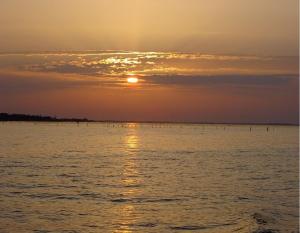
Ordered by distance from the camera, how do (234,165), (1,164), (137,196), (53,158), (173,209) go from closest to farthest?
(173,209), (137,196), (1,164), (234,165), (53,158)

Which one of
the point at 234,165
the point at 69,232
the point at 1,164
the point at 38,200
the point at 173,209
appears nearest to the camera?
the point at 69,232

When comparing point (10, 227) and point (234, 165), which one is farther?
point (234, 165)

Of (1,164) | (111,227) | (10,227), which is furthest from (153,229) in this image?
(1,164)

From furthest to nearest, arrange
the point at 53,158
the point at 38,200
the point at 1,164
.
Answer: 1. the point at 53,158
2. the point at 1,164
3. the point at 38,200

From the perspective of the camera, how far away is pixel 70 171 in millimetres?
45812

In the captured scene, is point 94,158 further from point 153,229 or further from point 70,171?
point 153,229

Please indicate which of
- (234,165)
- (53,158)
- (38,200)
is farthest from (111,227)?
(53,158)

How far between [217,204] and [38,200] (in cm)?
994

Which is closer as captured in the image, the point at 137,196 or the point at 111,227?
the point at 111,227

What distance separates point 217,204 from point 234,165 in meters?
25.7

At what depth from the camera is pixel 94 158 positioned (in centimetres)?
6075

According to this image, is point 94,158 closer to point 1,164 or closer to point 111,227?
point 1,164

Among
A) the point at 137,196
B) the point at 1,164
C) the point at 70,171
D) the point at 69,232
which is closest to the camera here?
the point at 69,232

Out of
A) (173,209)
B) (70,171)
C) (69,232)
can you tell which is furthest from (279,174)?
(69,232)
